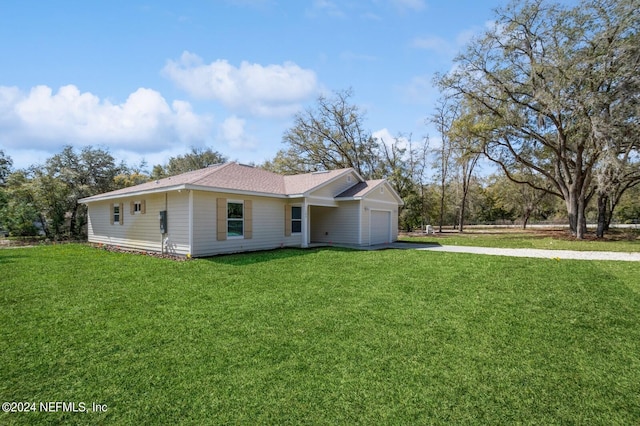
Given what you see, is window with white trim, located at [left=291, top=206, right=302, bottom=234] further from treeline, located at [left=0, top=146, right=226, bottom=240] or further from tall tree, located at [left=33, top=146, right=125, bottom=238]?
tall tree, located at [left=33, top=146, right=125, bottom=238]

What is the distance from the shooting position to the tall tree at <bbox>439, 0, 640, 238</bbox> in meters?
15.1

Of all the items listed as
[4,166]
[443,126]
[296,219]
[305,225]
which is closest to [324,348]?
[305,225]

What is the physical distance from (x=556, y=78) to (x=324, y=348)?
1934 cm

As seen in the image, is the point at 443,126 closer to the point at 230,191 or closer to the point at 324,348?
the point at 230,191

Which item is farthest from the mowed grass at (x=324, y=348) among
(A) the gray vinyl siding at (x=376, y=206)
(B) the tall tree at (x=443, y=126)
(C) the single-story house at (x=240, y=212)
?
(B) the tall tree at (x=443, y=126)

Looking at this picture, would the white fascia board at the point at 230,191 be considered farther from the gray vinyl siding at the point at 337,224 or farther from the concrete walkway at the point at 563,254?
the concrete walkway at the point at 563,254

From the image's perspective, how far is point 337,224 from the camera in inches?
619

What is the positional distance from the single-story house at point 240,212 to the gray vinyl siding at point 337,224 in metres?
0.05

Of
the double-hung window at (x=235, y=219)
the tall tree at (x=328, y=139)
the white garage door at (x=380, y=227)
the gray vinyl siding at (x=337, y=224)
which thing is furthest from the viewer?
the tall tree at (x=328, y=139)

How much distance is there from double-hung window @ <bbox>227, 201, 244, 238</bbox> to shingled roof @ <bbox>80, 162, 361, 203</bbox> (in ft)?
2.20

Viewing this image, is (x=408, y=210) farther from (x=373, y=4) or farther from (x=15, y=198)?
(x=15, y=198)

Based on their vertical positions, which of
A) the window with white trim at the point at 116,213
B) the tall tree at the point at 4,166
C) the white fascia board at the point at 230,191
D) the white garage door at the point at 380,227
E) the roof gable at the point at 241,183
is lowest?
the white garage door at the point at 380,227

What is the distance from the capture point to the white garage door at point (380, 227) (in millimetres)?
16125

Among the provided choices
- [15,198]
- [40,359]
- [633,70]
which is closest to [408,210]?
[633,70]
